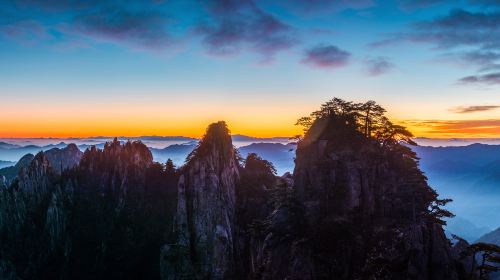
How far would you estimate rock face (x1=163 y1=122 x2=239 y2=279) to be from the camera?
8569cm

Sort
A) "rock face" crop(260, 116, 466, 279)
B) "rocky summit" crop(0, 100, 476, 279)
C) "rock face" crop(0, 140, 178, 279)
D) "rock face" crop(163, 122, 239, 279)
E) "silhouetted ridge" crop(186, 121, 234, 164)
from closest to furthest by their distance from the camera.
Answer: "rock face" crop(260, 116, 466, 279) → "rocky summit" crop(0, 100, 476, 279) → "rock face" crop(163, 122, 239, 279) → "silhouetted ridge" crop(186, 121, 234, 164) → "rock face" crop(0, 140, 178, 279)

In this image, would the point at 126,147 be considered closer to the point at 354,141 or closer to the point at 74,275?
the point at 74,275

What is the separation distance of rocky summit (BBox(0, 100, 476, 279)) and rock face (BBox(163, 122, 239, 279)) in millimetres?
242

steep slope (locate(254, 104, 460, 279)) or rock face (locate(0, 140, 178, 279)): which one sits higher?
steep slope (locate(254, 104, 460, 279))

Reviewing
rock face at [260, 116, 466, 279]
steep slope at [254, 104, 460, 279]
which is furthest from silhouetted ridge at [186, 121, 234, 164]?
steep slope at [254, 104, 460, 279]

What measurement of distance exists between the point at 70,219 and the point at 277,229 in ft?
407

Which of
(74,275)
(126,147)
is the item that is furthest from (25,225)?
(126,147)

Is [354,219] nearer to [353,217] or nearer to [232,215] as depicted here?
[353,217]

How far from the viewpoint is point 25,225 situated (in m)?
153

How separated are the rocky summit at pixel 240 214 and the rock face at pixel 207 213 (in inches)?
9.5

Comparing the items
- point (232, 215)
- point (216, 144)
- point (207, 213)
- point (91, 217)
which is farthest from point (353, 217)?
point (91, 217)

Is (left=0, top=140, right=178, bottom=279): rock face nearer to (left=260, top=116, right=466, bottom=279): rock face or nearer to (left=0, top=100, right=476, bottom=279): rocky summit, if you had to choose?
(left=0, top=100, right=476, bottom=279): rocky summit

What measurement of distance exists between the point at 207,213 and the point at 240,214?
7762 millimetres

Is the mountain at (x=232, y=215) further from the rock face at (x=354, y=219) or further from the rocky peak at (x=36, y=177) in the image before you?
the rocky peak at (x=36, y=177)
